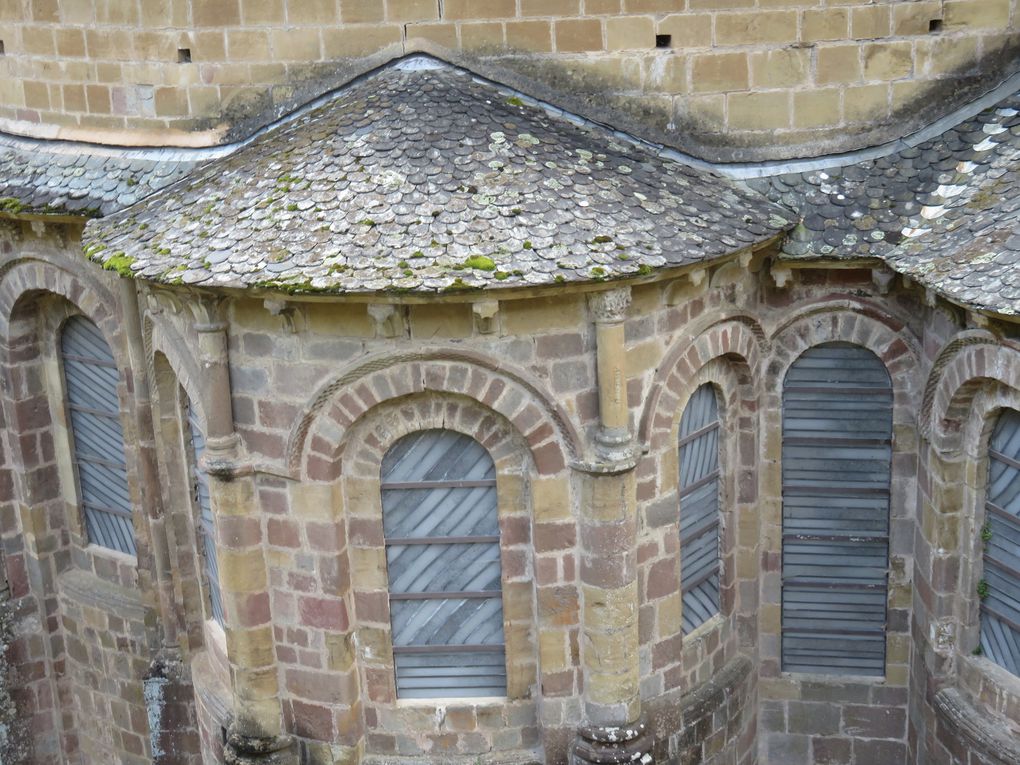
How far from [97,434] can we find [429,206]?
20.7 ft

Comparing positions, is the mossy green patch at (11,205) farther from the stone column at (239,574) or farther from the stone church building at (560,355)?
the stone column at (239,574)

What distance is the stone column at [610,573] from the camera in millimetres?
11727

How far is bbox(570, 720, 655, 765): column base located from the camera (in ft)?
40.8

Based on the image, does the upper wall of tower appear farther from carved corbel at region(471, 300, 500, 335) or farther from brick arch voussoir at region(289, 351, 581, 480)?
brick arch voussoir at region(289, 351, 581, 480)

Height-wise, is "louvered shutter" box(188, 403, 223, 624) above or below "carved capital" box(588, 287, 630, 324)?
below

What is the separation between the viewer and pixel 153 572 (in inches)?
599

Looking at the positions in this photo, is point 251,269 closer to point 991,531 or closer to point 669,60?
point 669,60

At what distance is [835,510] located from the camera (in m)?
13.9

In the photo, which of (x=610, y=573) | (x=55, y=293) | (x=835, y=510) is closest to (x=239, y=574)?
(x=610, y=573)

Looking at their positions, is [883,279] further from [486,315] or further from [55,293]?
[55,293]

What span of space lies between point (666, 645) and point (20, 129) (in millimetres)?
8293

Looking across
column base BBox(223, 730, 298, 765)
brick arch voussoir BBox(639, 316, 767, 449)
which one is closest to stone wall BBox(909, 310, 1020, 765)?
brick arch voussoir BBox(639, 316, 767, 449)

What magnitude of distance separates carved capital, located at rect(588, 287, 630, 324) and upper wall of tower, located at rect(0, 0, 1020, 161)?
2.13m

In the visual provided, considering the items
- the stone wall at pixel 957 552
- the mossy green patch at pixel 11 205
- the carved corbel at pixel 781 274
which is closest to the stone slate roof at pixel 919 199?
the carved corbel at pixel 781 274
